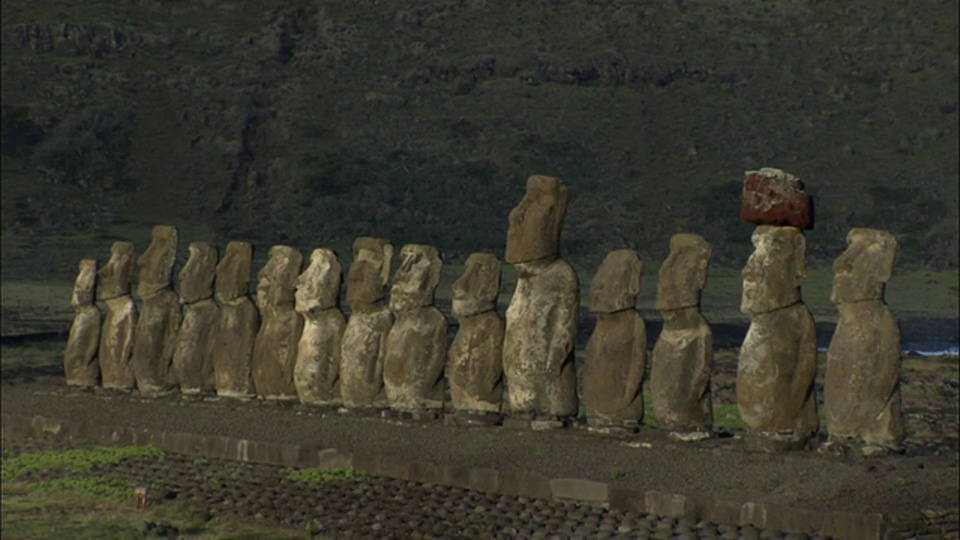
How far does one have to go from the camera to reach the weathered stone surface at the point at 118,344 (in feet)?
81.8

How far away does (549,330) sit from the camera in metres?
19.7

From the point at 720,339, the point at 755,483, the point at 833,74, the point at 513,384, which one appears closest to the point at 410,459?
the point at 513,384

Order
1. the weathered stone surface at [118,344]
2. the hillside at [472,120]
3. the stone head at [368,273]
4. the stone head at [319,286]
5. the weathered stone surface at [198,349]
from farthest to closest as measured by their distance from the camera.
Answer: the hillside at [472,120] → the weathered stone surface at [118,344] → the weathered stone surface at [198,349] → the stone head at [319,286] → the stone head at [368,273]

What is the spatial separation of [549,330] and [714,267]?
28250 mm

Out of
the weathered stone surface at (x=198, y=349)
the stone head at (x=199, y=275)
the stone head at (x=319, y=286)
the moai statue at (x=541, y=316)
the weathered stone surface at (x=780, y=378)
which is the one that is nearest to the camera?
the weathered stone surface at (x=780, y=378)

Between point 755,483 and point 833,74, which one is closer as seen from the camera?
point 755,483

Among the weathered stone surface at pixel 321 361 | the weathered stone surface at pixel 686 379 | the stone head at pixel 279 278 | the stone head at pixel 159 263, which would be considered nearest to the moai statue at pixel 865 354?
the weathered stone surface at pixel 686 379

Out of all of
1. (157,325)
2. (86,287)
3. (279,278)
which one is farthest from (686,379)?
(86,287)

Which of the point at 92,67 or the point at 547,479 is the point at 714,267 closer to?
the point at 92,67

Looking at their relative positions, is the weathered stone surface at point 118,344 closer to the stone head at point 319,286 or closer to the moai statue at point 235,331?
the moai statue at point 235,331

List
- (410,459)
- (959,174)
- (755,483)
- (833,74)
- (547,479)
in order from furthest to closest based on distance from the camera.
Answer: (833,74), (959,174), (410,459), (547,479), (755,483)

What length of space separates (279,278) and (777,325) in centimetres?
702

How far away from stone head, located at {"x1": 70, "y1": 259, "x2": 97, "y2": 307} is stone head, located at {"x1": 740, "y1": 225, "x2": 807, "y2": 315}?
10356 mm

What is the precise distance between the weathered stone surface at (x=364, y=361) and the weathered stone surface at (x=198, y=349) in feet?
8.33
